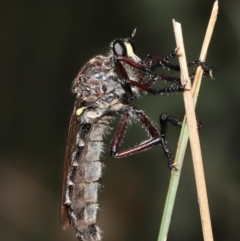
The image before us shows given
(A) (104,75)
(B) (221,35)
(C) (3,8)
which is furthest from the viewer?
(C) (3,8)

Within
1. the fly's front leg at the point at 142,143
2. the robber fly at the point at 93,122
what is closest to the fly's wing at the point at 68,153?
the robber fly at the point at 93,122

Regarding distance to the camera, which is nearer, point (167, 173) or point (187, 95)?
point (187, 95)

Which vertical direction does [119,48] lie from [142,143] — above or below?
above

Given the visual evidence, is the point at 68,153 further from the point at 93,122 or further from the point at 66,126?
the point at 66,126

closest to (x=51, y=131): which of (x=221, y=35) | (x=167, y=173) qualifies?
(x=167, y=173)

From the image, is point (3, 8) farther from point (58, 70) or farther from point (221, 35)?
point (221, 35)

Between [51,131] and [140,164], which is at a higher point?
[51,131]

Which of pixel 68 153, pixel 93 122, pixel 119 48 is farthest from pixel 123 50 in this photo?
pixel 68 153

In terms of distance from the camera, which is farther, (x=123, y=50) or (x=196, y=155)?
(x=123, y=50)
